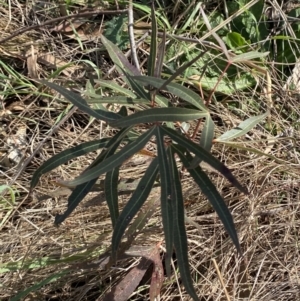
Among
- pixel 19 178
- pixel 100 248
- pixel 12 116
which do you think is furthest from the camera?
pixel 12 116

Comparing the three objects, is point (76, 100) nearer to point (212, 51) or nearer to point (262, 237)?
point (262, 237)

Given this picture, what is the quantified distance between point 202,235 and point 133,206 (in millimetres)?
441

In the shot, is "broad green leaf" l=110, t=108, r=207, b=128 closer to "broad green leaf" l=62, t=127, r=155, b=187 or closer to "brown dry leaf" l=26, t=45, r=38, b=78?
"broad green leaf" l=62, t=127, r=155, b=187

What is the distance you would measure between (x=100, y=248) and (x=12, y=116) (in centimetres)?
59

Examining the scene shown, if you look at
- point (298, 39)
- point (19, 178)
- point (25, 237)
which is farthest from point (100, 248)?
point (298, 39)

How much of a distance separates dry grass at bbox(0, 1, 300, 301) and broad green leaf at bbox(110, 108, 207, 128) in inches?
15.9

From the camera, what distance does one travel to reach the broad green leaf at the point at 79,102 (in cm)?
116

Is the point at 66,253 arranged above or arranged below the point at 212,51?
below

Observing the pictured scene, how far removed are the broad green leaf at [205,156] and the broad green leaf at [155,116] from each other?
0.15 ft

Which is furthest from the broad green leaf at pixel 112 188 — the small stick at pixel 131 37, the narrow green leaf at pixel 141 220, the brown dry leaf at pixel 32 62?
the brown dry leaf at pixel 32 62

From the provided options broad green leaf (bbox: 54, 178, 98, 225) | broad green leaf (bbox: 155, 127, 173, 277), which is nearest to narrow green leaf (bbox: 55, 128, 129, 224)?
broad green leaf (bbox: 54, 178, 98, 225)

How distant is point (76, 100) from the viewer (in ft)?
3.88

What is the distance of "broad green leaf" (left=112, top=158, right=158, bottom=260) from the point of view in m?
1.16

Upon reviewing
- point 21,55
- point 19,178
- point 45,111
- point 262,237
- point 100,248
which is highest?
point 21,55
